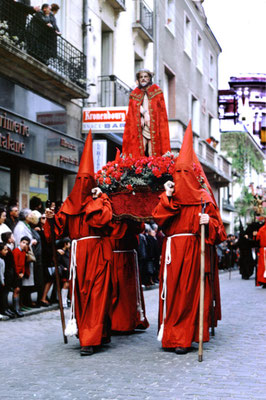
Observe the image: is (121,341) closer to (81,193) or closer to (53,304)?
(81,193)

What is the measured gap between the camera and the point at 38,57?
17.3 metres

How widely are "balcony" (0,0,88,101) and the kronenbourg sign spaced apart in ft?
2.85

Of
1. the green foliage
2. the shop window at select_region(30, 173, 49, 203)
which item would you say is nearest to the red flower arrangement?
the shop window at select_region(30, 173, 49, 203)

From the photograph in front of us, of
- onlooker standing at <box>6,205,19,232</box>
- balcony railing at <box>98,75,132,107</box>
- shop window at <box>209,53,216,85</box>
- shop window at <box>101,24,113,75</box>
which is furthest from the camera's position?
shop window at <box>209,53,216,85</box>

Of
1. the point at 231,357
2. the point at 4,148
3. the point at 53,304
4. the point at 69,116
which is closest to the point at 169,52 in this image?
the point at 69,116

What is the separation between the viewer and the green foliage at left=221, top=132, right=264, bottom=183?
49344 mm

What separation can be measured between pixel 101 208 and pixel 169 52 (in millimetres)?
23007

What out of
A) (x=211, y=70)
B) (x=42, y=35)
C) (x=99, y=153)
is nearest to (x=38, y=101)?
(x=42, y=35)

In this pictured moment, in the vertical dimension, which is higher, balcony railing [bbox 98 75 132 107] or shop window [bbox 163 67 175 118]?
shop window [bbox 163 67 175 118]

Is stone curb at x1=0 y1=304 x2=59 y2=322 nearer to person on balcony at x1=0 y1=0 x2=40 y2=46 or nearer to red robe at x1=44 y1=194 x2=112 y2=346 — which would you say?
red robe at x1=44 y1=194 x2=112 y2=346

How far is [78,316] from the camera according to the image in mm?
7789

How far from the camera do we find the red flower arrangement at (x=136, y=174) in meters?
8.43

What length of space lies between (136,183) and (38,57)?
976 centimetres

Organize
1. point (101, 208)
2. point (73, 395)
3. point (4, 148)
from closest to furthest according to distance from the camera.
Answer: point (73, 395) → point (101, 208) → point (4, 148)
